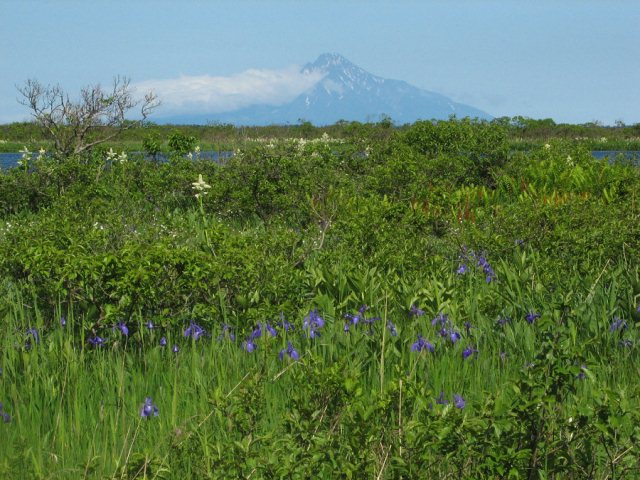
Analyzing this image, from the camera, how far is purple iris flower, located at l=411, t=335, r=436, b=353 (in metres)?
4.28

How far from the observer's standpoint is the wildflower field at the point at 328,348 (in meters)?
2.70

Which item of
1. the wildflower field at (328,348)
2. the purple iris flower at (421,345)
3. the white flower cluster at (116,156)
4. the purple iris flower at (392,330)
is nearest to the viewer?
the wildflower field at (328,348)

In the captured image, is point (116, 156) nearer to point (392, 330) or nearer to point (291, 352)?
point (392, 330)

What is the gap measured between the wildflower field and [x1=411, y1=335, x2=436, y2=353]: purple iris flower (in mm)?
20

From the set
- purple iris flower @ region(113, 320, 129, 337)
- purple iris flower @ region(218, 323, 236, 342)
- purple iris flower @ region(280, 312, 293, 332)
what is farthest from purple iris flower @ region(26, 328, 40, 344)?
purple iris flower @ region(280, 312, 293, 332)

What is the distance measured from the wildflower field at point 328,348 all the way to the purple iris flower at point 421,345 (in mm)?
20

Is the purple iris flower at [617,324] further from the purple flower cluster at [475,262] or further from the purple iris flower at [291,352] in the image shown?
the purple iris flower at [291,352]

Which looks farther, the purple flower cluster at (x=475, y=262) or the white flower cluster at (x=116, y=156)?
the white flower cluster at (x=116, y=156)

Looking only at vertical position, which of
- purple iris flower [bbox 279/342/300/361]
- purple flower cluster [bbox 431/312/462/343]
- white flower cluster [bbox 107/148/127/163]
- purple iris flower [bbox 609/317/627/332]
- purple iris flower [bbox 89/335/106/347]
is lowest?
purple iris flower [bbox 89/335/106/347]

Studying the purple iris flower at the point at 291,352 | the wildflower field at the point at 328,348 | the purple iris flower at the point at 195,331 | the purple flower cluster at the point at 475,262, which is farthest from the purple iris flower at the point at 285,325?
the purple flower cluster at the point at 475,262

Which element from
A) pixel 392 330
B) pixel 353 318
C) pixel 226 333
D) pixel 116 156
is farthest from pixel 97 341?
pixel 116 156

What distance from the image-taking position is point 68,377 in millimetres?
4227

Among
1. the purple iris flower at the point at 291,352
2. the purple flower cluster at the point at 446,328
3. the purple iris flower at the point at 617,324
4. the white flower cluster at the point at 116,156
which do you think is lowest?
the purple iris flower at the point at 617,324

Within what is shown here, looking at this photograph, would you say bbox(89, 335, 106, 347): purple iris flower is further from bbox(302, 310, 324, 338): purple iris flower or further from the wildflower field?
bbox(302, 310, 324, 338): purple iris flower
